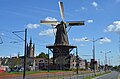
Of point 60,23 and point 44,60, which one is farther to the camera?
point 44,60

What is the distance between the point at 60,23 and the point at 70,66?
23605 mm

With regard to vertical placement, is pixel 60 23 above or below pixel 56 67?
above

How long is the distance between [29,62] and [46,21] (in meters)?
56.4

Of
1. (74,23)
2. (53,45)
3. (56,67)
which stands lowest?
(56,67)

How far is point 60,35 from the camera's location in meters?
142

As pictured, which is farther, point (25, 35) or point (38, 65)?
point (38, 65)

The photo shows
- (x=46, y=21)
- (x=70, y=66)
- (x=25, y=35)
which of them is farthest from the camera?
(x=70, y=66)

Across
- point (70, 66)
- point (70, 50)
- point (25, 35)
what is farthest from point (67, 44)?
point (25, 35)

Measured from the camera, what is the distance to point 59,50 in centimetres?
13988

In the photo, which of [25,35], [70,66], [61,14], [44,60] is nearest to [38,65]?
[44,60]

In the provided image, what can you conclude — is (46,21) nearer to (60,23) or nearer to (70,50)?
(60,23)

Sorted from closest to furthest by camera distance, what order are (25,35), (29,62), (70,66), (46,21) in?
(25,35) → (46,21) → (70,66) → (29,62)

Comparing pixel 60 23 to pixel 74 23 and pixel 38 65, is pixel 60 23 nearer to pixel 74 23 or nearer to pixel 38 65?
pixel 74 23

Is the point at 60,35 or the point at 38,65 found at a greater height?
the point at 60,35
